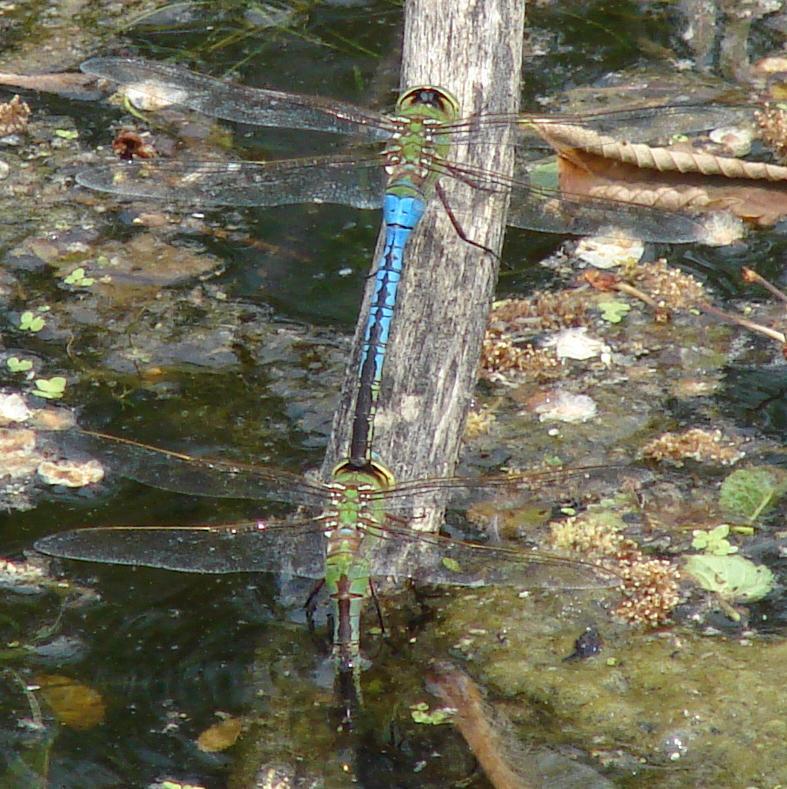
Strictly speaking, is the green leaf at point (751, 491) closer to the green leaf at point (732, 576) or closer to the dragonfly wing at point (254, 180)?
the green leaf at point (732, 576)

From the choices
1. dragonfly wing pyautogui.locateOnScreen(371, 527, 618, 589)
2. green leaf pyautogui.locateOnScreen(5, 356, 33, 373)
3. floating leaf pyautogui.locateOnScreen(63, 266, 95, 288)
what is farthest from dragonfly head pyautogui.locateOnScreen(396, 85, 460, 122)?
floating leaf pyautogui.locateOnScreen(63, 266, 95, 288)

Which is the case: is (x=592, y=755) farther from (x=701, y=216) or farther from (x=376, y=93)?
(x=376, y=93)

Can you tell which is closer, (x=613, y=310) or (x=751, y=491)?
(x=751, y=491)

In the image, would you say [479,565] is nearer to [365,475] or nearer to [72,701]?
[365,475]

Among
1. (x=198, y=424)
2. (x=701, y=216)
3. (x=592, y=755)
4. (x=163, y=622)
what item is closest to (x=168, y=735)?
(x=163, y=622)

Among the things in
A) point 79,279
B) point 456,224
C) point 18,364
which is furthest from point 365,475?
point 79,279

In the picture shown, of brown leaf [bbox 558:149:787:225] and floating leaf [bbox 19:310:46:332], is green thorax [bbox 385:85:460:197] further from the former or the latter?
floating leaf [bbox 19:310:46:332]

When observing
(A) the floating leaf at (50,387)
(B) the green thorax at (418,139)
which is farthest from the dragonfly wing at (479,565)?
(A) the floating leaf at (50,387)
